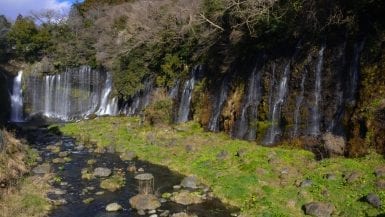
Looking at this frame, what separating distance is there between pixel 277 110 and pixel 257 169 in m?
6.96

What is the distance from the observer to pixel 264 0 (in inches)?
1305

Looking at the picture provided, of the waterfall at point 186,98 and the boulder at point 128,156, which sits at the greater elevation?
the waterfall at point 186,98

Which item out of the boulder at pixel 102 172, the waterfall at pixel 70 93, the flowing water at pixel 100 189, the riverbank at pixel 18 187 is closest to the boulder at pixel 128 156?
the flowing water at pixel 100 189

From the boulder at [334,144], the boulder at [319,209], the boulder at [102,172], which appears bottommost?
the boulder at [319,209]

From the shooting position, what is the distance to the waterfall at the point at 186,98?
1623 inches

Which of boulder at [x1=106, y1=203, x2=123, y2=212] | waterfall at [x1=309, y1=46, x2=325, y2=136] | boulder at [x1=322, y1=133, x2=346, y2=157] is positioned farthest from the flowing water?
waterfall at [x1=309, y1=46, x2=325, y2=136]

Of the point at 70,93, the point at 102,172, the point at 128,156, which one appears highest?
the point at 70,93

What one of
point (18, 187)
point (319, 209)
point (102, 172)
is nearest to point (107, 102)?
point (102, 172)

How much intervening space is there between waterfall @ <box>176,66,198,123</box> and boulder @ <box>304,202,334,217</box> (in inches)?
866

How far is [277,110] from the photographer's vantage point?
31.0 meters

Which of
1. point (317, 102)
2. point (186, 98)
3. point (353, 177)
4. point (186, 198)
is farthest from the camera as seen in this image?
point (186, 98)

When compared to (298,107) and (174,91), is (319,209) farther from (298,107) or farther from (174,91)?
(174,91)

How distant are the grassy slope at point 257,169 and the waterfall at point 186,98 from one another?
348 centimetres

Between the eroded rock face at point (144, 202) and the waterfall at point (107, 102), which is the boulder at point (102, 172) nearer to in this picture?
the eroded rock face at point (144, 202)
